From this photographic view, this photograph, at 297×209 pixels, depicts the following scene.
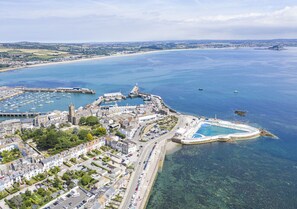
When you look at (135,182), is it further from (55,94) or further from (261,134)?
(55,94)

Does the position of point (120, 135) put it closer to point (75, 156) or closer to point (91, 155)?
point (91, 155)

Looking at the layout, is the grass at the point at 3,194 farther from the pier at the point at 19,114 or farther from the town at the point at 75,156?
the pier at the point at 19,114

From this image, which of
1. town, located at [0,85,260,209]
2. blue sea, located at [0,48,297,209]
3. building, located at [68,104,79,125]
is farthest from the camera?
building, located at [68,104,79,125]

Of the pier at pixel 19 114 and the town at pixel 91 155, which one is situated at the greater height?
the town at pixel 91 155

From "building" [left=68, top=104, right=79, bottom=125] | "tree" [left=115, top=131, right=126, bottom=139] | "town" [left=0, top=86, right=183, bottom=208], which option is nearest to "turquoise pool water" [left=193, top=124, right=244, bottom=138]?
"town" [left=0, top=86, right=183, bottom=208]

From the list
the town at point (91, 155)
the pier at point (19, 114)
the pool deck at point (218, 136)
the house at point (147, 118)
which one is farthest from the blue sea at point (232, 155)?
the house at point (147, 118)

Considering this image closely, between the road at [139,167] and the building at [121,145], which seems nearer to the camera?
the road at [139,167]

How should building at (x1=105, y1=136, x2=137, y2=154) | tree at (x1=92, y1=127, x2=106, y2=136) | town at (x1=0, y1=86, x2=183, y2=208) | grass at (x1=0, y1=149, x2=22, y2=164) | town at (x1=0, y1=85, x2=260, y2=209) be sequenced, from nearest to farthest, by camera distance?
town at (x1=0, y1=86, x2=183, y2=208) → town at (x1=0, y1=85, x2=260, y2=209) → grass at (x1=0, y1=149, x2=22, y2=164) → building at (x1=105, y1=136, x2=137, y2=154) → tree at (x1=92, y1=127, x2=106, y2=136)

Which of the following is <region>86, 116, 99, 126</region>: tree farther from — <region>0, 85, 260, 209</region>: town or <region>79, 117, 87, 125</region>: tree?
<region>79, 117, 87, 125</region>: tree
